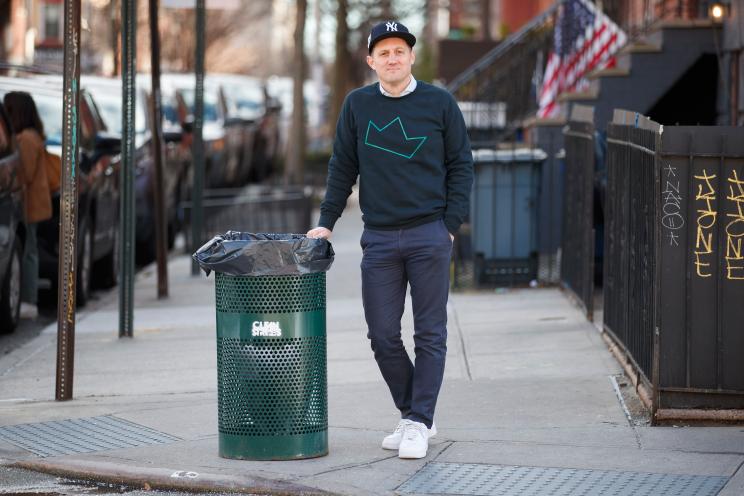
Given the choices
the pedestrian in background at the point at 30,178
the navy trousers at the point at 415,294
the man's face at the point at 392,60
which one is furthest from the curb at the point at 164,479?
the pedestrian in background at the point at 30,178

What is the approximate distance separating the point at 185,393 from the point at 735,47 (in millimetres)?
7189

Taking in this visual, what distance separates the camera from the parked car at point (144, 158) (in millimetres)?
15172

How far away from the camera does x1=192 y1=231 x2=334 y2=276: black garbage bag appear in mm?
6340

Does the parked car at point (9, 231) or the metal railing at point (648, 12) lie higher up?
the metal railing at point (648, 12)

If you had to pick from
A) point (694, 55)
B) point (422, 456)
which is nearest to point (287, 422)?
point (422, 456)

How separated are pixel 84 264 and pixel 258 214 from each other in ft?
16.5

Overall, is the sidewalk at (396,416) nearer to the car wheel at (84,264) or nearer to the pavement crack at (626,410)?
the pavement crack at (626,410)

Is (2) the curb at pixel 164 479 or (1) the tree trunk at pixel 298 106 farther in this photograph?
(1) the tree trunk at pixel 298 106

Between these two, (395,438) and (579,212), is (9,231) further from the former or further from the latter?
(395,438)

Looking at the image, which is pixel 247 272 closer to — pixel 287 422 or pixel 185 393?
pixel 287 422

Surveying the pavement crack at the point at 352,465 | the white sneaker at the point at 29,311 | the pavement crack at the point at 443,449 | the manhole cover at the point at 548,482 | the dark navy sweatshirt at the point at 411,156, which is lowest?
the white sneaker at the point at 29,311

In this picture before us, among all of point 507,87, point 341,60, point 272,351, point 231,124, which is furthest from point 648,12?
point 341,60

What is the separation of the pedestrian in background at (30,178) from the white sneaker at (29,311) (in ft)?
3.07

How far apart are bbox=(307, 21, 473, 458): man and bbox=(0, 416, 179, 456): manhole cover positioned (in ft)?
4.11
